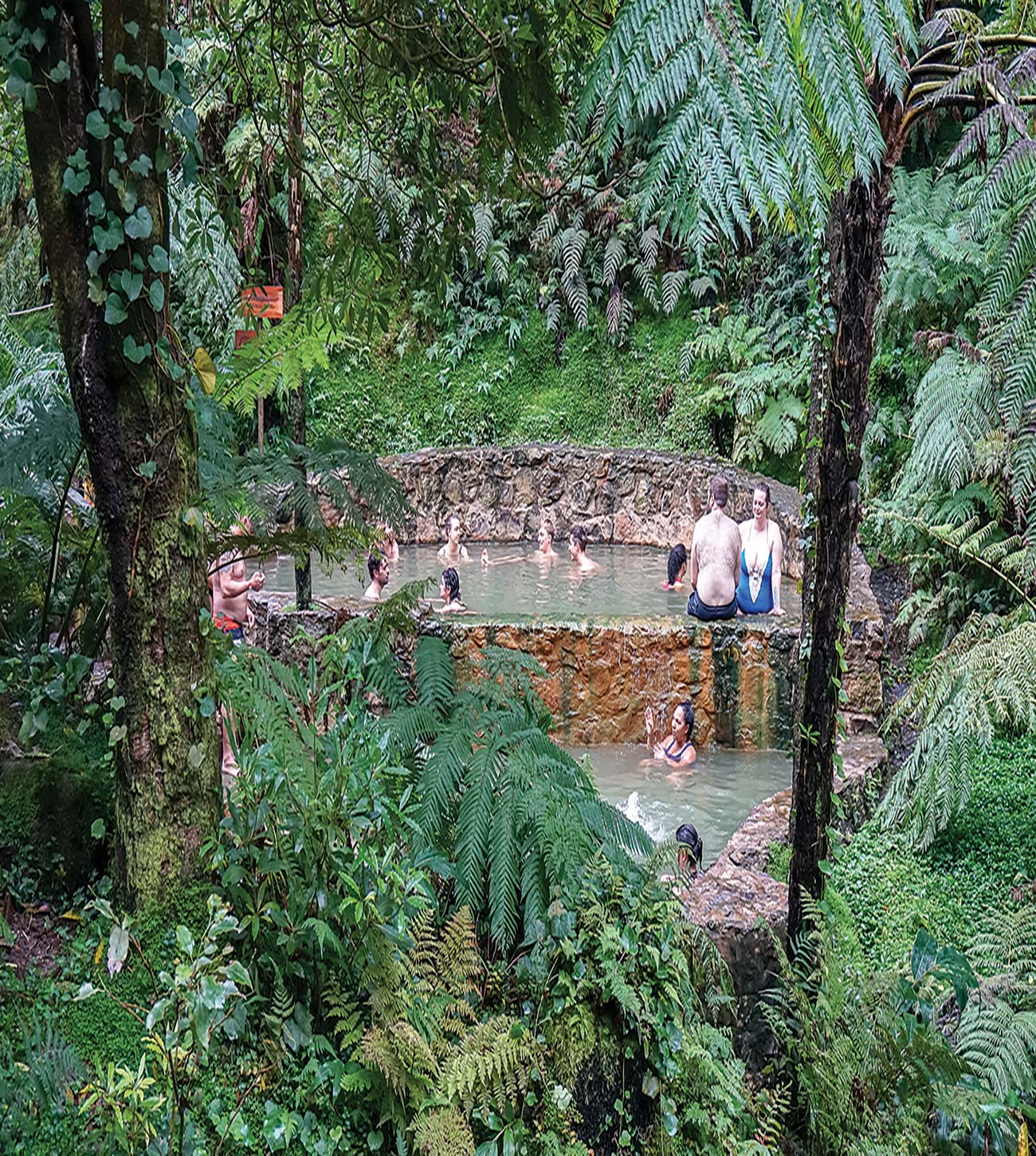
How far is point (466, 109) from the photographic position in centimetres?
353

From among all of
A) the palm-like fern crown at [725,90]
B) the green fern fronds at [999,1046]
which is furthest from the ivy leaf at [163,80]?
the green fern fronds at [999,1046]

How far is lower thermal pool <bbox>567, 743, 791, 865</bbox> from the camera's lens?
19.9ft

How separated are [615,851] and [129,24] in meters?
2.51

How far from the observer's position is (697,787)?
6590 millimetres

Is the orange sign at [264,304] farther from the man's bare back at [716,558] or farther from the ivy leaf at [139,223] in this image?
the man's bare back at [716,558]

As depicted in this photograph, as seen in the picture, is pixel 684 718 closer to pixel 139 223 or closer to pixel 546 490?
pixel 139 223

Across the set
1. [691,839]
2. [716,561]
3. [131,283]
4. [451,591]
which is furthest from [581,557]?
[131,283]

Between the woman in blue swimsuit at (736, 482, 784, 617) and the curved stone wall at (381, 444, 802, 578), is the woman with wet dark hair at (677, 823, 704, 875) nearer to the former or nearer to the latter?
the woman in blue swimsuit at (736, 482, 784, 617)

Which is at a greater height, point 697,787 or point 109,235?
point 109,235

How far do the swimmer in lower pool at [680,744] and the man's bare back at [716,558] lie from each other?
0.92 metres

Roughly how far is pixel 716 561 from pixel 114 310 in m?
5.81

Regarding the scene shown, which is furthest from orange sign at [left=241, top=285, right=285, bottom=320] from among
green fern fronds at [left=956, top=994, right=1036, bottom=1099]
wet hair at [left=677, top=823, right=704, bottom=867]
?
green fern fronds at [left=956, top=994, right=1036, bottom=1099]

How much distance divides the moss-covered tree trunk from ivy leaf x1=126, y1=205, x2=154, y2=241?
2027 millimetres

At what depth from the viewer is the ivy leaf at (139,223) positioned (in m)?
2.12
